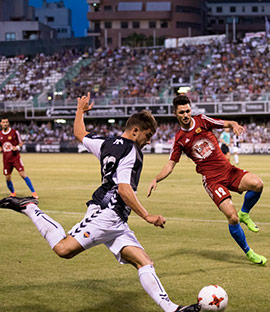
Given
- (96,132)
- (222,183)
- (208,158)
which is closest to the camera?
(222,183)

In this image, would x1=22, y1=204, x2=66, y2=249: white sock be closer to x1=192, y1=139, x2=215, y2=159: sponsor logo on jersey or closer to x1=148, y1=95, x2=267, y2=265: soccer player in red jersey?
x1=148, y1=95, x2=267, y2=265: soccer player in red jersey

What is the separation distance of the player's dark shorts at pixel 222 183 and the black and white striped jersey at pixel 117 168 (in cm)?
319

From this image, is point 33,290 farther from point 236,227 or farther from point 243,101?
point 243,101

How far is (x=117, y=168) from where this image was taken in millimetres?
5730

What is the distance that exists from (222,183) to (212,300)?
11.6 ft

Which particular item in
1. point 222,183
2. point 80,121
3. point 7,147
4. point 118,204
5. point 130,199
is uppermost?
point 80,121

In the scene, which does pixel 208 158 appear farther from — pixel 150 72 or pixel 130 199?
pixel 150 72

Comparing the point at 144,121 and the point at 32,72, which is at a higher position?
the point at 32,72

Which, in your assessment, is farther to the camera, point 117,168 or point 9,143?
point 9,143

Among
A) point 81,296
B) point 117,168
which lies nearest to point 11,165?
point 81,296

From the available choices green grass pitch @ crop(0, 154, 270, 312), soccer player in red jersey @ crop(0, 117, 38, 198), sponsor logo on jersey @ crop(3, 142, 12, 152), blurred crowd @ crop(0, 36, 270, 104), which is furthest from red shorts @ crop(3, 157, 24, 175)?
blurred crowd @ crop(0, 36, 270, 104)

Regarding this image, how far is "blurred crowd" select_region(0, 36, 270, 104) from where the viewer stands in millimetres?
54000

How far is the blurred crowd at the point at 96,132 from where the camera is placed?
4984 cm

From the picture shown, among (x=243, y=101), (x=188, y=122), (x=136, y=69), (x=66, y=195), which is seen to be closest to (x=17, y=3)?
(x=136, y=69)
